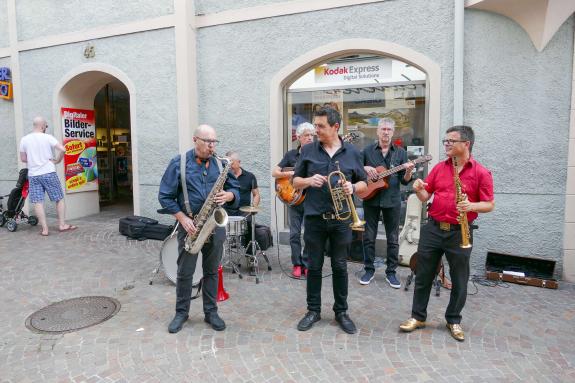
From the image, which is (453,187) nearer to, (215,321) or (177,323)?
(215,321)

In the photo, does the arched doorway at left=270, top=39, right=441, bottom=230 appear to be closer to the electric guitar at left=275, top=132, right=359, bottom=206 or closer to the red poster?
the electric guitar at left=275, top=132, right=359, bottom=206

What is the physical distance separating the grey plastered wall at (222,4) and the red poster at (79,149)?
3883 millimetres

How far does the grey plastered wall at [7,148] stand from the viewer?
9.64 meters

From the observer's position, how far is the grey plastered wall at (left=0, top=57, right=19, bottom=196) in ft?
31.6

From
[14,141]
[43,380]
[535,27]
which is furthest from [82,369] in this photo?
[14,141]

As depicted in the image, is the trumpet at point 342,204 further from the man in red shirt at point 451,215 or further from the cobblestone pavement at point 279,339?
the cobblestone pavement at point 279,339

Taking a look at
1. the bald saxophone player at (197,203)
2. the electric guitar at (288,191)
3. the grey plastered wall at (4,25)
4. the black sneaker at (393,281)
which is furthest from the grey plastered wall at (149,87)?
the black sneaker at (393,281)

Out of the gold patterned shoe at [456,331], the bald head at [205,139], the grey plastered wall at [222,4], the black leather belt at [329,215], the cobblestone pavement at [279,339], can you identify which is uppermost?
the grey plastered wall at [222,4]

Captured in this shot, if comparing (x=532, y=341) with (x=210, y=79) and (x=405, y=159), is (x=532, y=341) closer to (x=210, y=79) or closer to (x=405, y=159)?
(x=405, y=159)

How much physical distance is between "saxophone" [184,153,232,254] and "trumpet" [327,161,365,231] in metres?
0.96

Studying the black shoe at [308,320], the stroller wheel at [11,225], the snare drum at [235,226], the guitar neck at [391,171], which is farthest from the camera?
the stroller wheel at [11,225]

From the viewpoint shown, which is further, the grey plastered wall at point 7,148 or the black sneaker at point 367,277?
the grey plastered wall at point 7,148

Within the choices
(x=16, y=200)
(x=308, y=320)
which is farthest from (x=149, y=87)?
(x=308, y=320)

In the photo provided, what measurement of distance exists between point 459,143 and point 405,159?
1563mm
